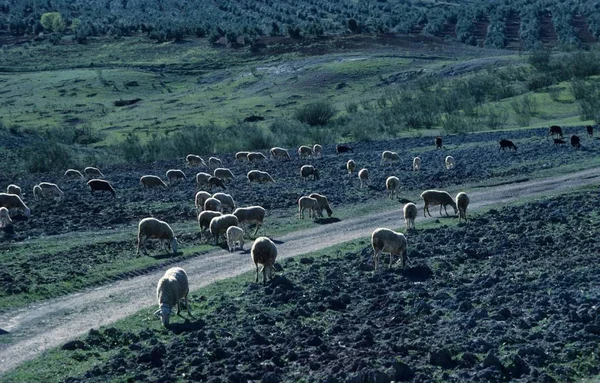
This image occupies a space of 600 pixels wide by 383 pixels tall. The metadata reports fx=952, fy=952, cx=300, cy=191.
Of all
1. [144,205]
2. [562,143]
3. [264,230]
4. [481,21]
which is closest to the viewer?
[264,230]

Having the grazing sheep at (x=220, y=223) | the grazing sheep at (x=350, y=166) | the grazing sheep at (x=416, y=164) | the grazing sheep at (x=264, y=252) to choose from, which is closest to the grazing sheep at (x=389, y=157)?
the grazing sheep at (x=416, y=164)

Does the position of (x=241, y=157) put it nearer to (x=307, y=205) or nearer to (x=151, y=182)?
(x=151, y=182)

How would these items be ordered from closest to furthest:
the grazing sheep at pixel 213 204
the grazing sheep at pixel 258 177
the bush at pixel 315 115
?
the grazing sheep at pixel 213 204, the grazing sheep at pixel 258 177, the bush at pixel 315 115

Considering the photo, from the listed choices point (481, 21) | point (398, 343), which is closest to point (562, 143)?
point (398, 343)

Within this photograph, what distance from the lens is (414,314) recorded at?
73.4 feet

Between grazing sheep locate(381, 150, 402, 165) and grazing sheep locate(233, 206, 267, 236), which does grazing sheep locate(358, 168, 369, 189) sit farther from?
grazing sheep locate(233, 206, 267, 236)

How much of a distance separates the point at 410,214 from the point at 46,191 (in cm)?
2061

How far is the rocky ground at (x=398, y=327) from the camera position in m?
18.6

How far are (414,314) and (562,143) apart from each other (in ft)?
132

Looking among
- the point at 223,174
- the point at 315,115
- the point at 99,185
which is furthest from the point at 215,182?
the point at 315,115

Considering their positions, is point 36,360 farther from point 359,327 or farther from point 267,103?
point 267,103

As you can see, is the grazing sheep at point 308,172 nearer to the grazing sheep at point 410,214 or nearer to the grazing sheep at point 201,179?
the grazing sheep at point 201,179

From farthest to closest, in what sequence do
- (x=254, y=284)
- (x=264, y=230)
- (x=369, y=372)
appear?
(x=264, y=230)
(x=254, y=284)
(x=369, y=372)

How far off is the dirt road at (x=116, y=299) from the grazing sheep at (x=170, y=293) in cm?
182
